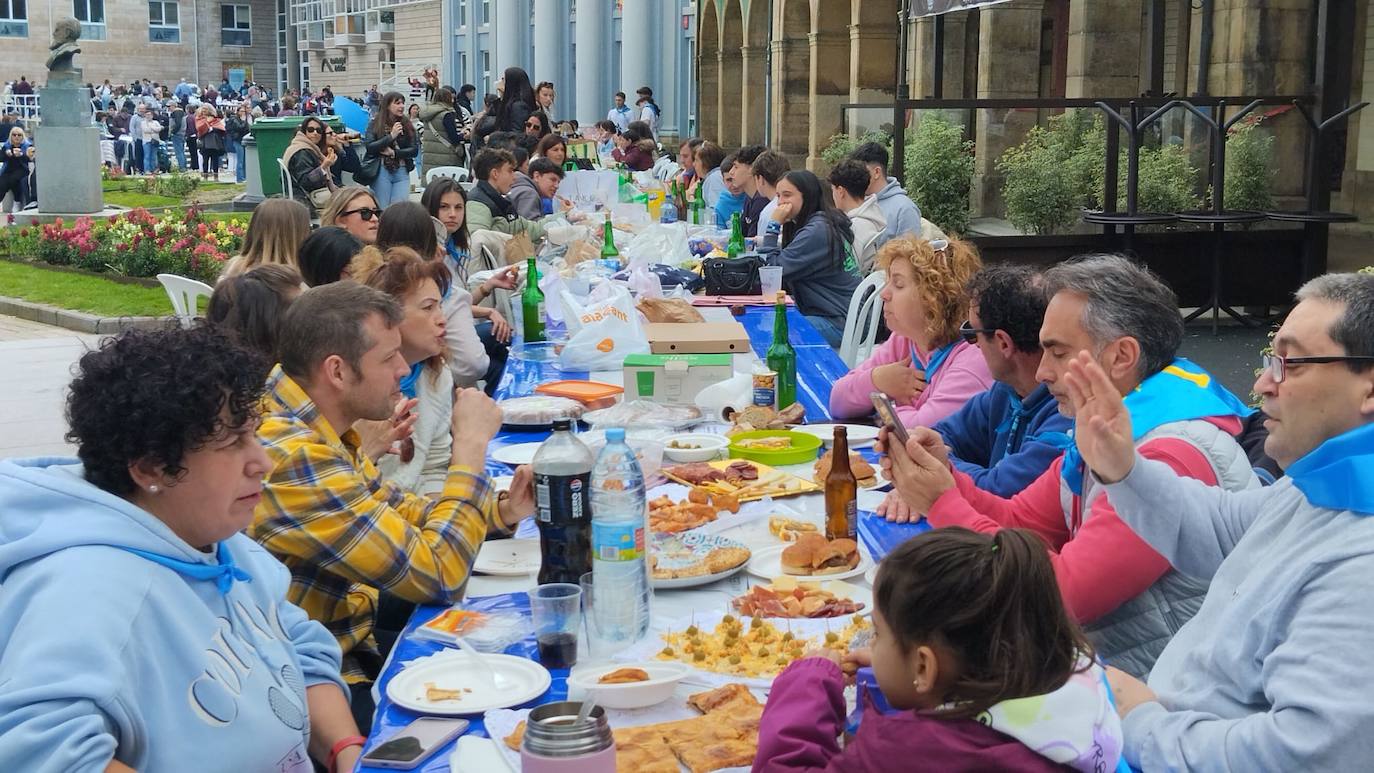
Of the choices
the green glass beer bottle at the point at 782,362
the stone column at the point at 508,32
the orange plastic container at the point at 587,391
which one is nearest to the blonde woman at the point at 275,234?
the orange plastic container at the point at 587,391

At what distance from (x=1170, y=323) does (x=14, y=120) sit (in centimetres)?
2711

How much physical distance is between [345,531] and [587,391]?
2.21 m

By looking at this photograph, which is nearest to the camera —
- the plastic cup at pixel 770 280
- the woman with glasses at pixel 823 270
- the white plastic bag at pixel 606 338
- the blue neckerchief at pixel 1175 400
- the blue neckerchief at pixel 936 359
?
the blue neckerchief at pixel 1175 400

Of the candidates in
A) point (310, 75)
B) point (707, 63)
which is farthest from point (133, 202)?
point (310, 75)

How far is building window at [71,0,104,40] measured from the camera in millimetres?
68938

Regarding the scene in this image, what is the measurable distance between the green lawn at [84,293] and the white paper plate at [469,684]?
33.8 ft

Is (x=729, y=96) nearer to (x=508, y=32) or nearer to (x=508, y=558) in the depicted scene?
(x=508, y=32)

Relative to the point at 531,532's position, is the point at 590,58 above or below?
above

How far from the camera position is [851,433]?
4449mm

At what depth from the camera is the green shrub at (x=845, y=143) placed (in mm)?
16698

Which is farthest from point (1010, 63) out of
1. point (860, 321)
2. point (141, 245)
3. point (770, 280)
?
point (860, 321)

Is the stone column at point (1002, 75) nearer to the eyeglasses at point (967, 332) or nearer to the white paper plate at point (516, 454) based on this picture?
the eyeglasses at point (967, 332)

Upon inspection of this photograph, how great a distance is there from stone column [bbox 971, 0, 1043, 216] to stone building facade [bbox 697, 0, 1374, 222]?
0.02 m

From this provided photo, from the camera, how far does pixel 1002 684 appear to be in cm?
183
